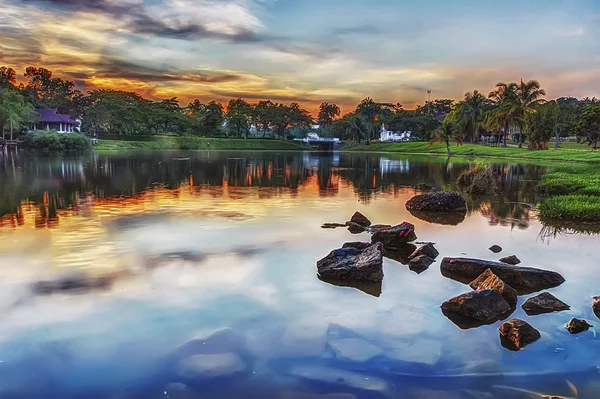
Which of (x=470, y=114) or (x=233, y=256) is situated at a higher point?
(x=470, y=114)

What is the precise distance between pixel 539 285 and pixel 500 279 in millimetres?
1501

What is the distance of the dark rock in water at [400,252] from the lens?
14656 mm

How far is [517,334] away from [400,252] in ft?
22.2

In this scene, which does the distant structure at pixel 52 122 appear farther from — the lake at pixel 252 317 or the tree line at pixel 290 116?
the lake at pixel 252 317

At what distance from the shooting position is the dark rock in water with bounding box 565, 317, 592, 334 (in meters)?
9.28

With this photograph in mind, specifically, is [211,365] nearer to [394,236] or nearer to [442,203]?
[394,236]

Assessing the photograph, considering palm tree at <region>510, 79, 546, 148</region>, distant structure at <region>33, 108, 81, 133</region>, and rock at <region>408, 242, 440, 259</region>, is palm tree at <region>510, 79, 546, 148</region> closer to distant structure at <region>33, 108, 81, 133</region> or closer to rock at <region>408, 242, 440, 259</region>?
rock at <region>408, 242, 440, 259</region>

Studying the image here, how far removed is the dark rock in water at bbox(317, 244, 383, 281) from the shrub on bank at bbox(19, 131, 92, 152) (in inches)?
3392

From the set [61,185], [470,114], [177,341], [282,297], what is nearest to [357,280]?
[282,297]

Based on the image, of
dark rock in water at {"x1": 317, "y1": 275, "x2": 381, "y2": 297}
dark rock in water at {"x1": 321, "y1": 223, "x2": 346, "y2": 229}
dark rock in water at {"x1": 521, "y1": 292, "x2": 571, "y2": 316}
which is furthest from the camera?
dark rock in water at {"x1": 321, "y1": 223, "x2": 346, "y2": 229}

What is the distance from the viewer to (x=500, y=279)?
445 inches

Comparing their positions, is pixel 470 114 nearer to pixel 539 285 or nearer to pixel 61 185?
pixel 61 185

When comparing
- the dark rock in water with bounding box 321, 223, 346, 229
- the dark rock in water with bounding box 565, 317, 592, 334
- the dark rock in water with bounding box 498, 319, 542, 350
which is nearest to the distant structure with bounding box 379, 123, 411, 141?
the dark rock in water with bounding box 321, 223, 346, 229

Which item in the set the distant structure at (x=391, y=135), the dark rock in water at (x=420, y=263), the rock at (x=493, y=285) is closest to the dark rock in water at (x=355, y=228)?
the dark rock in water at (x=420, y=263)
